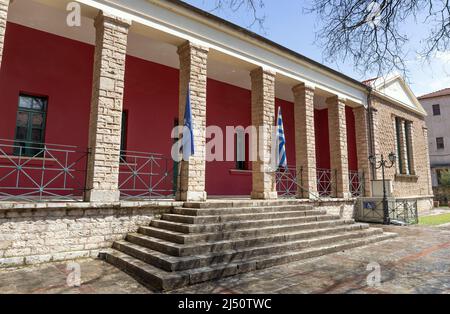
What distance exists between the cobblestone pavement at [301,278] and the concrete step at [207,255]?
0.41m

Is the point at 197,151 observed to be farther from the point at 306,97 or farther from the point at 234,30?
the point at 306,97

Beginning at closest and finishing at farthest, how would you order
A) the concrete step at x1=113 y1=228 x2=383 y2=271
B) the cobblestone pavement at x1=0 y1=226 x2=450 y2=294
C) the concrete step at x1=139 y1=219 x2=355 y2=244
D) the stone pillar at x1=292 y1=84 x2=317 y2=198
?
the cobblestone pavement at x1=0 y1=226 x2=450 y2=294 → the concrete step at x1=113 y1=228 x2=383 y2=271 → the concrete step at x1=139 y1=219 x2=355 y2=244 → the stone pillar at x1=292 y1=84 x2=317 y2=198

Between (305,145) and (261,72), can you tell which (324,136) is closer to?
(305,145)

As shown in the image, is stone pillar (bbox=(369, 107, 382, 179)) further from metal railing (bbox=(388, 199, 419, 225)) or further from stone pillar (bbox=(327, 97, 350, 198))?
stone pillar (bbox=(327, 97, 350, 198))

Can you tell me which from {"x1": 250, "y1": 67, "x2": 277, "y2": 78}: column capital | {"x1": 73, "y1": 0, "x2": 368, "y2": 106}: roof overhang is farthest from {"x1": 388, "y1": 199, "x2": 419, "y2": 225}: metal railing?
{"x1": 250, "y1": 67, "x2": 277, "y2": 78}: column capital

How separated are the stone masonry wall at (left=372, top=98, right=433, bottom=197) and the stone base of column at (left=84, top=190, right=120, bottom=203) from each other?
1097 cm

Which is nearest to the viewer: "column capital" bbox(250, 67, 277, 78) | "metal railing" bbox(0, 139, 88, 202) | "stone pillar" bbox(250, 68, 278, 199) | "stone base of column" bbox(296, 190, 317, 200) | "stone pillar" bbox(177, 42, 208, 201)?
"metal railing" bbox(0, 139, 88, 202)

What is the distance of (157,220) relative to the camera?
21.2 feet

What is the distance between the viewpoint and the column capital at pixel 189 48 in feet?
24.9

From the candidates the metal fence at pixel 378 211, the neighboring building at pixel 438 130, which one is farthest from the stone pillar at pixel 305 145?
the neighboring building at pixel 438 130

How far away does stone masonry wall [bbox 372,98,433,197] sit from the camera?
44.5 ft

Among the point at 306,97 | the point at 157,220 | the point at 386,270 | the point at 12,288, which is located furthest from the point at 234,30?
the point at 12,288
